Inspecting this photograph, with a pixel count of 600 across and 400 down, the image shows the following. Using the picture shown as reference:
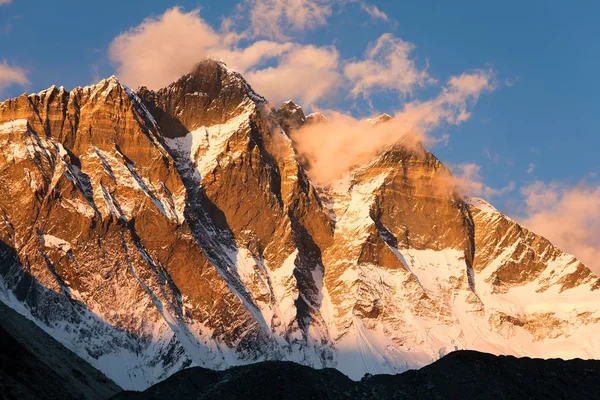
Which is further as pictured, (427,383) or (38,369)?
(38,369)

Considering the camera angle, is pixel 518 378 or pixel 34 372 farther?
pixel 34 372

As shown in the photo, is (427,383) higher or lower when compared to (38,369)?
higher

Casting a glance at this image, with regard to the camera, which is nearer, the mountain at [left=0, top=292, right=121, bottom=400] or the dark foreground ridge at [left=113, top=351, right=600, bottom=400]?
the dark foreground ridge at [left=113, top=351, right=600, bottom=400]

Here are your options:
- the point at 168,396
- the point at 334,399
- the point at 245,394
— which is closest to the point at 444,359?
the point at 334,399

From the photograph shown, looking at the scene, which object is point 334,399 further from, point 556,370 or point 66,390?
point 66,390
